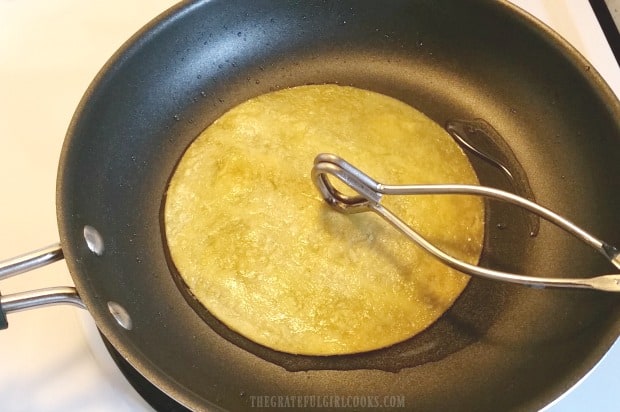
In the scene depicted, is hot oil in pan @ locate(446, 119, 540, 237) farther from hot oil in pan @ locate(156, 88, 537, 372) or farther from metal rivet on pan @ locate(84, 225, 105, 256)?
metal rivet on pan @ locate(84, 225, 105, 256)

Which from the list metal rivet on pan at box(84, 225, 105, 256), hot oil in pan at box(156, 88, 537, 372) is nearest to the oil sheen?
hot oil in pan at box(156, 88, 537, 372)

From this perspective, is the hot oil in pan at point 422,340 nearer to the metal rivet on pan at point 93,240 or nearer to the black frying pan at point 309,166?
the black frying pan at point 309,166

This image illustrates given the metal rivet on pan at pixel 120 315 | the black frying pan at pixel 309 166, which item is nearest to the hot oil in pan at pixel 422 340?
the black frying pan at pixel 309 166

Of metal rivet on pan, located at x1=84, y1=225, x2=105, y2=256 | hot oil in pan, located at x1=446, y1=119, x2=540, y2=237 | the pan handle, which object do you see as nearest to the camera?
the pan handle

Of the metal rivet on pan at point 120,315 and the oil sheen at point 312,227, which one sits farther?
the oil sheen at point 312,227

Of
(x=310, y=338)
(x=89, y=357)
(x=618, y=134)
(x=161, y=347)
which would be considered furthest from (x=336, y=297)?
(x=618, y=134)

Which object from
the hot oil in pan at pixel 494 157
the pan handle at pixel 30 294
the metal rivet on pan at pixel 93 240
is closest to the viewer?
the pan handle at pixel 30 294
